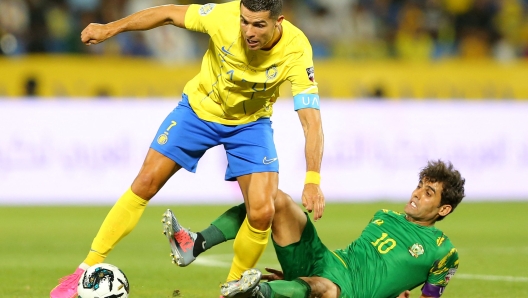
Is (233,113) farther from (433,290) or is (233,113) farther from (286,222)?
(433,290)

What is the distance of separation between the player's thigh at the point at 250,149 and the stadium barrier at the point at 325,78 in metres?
8.70

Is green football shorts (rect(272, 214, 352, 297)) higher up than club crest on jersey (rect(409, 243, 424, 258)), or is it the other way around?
club crest on jersey (rect(409, 243, 424, 258))

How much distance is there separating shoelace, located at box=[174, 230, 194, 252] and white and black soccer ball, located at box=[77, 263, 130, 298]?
862 mm

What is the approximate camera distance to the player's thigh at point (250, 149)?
22.2 ft

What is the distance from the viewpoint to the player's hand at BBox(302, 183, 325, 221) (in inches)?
228

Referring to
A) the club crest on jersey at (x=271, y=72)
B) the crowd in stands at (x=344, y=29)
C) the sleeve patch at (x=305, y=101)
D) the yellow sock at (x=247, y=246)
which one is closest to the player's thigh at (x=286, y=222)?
the yellow sock at (x=247, y=246)

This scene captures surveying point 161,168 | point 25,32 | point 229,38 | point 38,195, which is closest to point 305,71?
point 229,38

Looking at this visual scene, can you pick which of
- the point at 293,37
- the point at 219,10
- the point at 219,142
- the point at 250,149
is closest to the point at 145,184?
the point at 219,142

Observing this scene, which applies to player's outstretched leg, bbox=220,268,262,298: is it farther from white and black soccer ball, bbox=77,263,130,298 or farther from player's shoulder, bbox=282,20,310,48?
player's shoulder, bbox=282,20,310,48

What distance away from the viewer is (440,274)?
6172 millimetres

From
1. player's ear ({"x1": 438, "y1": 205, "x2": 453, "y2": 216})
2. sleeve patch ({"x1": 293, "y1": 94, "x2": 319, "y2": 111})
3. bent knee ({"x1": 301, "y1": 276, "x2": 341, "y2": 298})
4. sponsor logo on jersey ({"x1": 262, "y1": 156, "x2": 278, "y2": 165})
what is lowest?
bent knee ({"x1": 301, "y1": 276, "x2": 341, "y2": 298})

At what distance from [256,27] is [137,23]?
0.94 metres

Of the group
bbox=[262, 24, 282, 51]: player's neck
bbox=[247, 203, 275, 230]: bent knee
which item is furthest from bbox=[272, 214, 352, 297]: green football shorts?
bbox=[262, 24, 282, 51]: player's neck

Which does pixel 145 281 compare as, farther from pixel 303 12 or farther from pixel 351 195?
pixel 303 12
